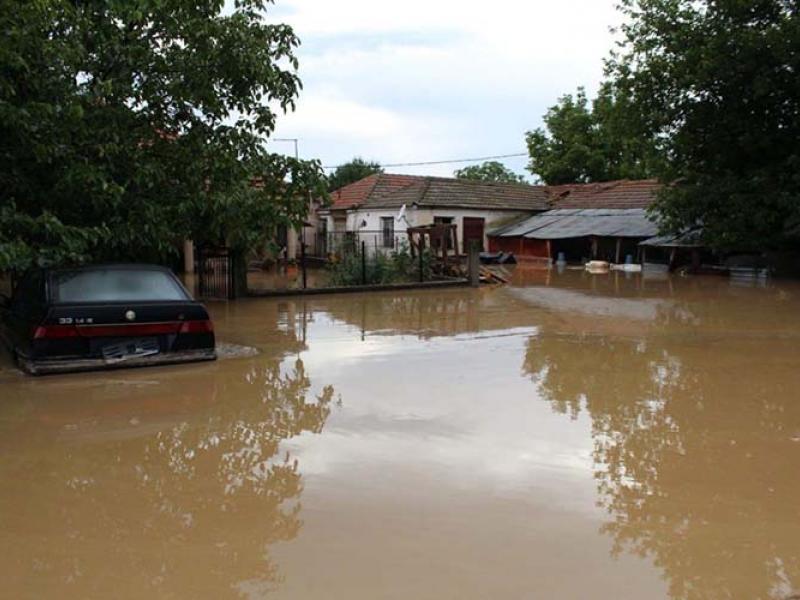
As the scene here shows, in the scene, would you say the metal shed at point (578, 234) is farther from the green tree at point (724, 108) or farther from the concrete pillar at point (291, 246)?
the concrete pillar at point (291, 246)

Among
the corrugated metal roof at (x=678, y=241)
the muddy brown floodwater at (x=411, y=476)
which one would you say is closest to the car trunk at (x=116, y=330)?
the muddy brown floodwater at (x=411, y=476)

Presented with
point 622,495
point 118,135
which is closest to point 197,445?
point 622,495

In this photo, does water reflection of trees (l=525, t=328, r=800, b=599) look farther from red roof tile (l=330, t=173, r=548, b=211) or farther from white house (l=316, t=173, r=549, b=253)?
red roof tile (l=330, t=173, r=548, b=211)

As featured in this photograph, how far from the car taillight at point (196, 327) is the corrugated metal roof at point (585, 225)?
80.1ft

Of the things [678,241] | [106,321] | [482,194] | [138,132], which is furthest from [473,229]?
[106,321]

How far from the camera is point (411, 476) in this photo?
17.1ft

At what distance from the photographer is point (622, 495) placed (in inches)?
193

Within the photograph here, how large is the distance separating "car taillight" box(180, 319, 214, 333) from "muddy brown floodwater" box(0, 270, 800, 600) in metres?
0.45

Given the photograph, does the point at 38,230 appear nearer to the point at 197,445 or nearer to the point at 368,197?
the point at 197,445

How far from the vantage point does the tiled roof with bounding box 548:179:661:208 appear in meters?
34.6

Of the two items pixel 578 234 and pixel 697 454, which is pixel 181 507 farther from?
pixel 578 234

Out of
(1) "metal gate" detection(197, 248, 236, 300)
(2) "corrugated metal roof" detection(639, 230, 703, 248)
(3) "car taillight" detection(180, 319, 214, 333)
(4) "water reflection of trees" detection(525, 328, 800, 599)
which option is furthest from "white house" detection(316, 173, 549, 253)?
(4) "water reflection of trees" detection(525, 328, 800, 599)

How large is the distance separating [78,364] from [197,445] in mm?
3128

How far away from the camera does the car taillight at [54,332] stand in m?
8.20
